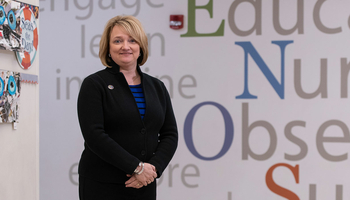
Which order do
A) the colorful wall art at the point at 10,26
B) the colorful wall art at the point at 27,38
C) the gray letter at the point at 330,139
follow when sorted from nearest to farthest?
1. the colorful wall art at the point at 10,26
2. the colorful wall art at the point at 27,38
3. the gray letter at the point at 330,139

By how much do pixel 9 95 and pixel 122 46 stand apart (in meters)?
0.61

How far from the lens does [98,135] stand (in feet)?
4.61

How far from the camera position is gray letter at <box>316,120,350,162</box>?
2.87 meters

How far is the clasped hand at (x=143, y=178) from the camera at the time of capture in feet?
4.76

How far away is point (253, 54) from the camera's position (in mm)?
2973

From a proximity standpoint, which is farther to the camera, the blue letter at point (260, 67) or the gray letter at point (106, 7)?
the gray letter at point (106, 7)

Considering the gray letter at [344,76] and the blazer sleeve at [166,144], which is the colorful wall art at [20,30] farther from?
the gray letter at [344,76]

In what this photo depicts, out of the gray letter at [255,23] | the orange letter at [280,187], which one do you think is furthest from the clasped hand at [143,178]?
the gray letter at [255,23]

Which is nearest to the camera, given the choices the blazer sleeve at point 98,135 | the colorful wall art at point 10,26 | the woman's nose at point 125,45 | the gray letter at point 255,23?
the blazer sleeve at point 98,135

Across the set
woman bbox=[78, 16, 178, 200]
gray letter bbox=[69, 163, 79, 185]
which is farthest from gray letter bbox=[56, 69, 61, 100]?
woman bbox=[78, 16, 178, 200]

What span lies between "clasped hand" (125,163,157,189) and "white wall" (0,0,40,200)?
629mm

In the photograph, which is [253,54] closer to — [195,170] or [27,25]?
[195,170]

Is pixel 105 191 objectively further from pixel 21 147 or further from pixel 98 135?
pixel 21 147

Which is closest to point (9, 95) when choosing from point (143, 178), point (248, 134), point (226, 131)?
point (143, 178)
